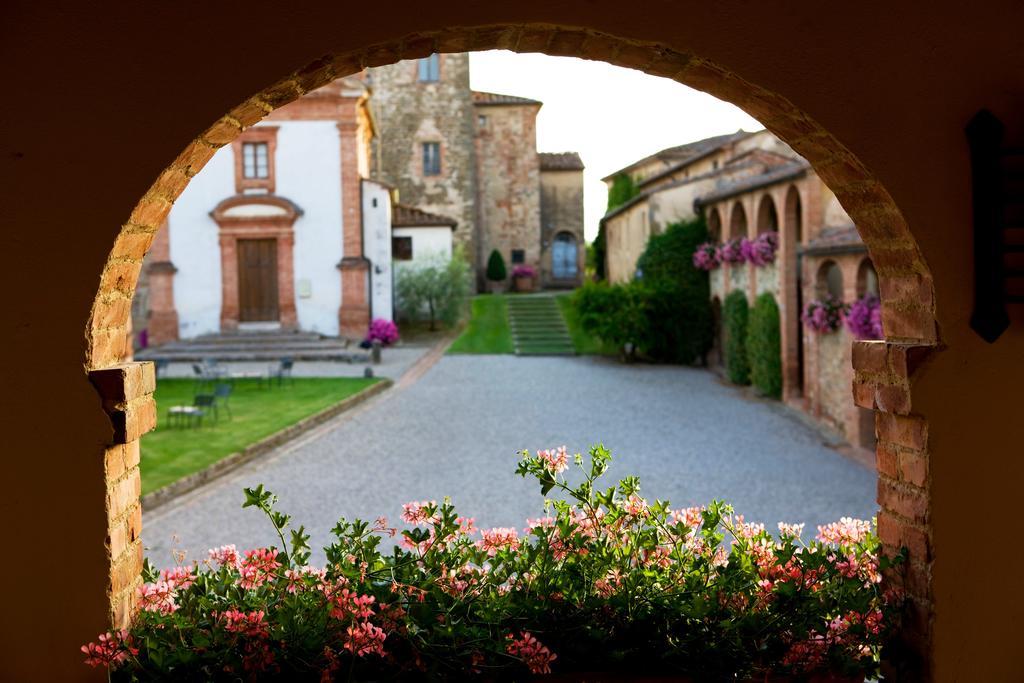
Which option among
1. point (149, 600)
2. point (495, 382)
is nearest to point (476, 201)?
point (495, 382)

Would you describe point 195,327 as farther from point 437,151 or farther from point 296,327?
point 437,151

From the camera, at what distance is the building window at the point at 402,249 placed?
33.3 metres

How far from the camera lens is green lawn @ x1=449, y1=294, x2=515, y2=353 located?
2845 centimetres

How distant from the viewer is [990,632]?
3.06 m

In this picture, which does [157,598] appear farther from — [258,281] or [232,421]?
[258,281]

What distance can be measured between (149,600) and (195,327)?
90.8 ft

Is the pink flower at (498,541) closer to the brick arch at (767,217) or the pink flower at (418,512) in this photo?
the pink flower at (418,512)

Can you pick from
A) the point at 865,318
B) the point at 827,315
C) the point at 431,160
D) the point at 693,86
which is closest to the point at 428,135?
the point at 431,160

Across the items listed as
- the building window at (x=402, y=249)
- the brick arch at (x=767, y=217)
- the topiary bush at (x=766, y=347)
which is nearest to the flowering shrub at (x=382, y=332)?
the building window at (x=402, y=249)

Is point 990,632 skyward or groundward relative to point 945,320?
groundward

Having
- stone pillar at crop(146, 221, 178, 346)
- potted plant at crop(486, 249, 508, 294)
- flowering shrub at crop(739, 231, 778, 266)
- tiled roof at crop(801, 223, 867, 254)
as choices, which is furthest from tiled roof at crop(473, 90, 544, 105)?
tiled roof at crop(801, 223, 867, 254)

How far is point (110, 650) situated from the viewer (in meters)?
2.87

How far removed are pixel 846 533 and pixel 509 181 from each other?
41.7m

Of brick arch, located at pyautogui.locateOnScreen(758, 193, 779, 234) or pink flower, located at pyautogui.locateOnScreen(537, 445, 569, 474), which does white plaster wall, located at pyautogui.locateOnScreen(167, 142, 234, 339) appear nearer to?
brick arch, located at pyautogui.locateOnScreen(758, 193, 779, 234)
